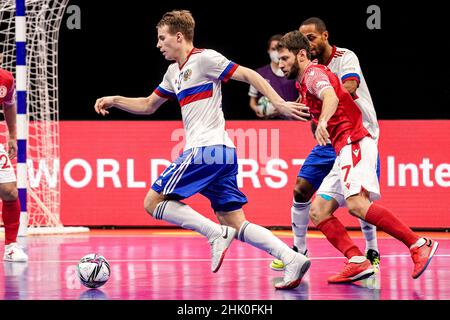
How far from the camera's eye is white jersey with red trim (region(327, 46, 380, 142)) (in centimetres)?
748

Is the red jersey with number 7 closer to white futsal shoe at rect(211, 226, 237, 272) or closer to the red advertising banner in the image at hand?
white futsal shoe at rect(211, 226, 237, 272)

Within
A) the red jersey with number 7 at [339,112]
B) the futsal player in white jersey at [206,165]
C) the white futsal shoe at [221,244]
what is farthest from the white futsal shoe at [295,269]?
the red jersey with number 7 at [339,112]

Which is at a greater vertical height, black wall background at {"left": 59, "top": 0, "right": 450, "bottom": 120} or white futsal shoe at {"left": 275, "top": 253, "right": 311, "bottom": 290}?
black wall background at {"left": 59, "top": 0, "right": 450, "bottom": 120}

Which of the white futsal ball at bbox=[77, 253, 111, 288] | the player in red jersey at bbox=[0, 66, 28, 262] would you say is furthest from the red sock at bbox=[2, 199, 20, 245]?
the white futsal ball at bbox=[77, 253, 111, 288]

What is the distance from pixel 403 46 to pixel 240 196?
821 cm

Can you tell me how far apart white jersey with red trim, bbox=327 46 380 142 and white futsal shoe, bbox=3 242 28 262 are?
3186 mm

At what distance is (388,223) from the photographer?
6691mm

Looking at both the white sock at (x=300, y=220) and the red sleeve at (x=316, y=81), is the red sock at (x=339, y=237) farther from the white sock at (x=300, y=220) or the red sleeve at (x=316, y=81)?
the red sleeve at (x=316, y=81)

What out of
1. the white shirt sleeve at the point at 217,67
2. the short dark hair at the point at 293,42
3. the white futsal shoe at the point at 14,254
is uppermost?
the short dark hair at the point at 293,42

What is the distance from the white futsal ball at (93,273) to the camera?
660cm

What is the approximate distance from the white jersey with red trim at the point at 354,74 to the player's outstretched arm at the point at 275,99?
118cm

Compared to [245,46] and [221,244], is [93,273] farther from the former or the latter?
[245,46]
